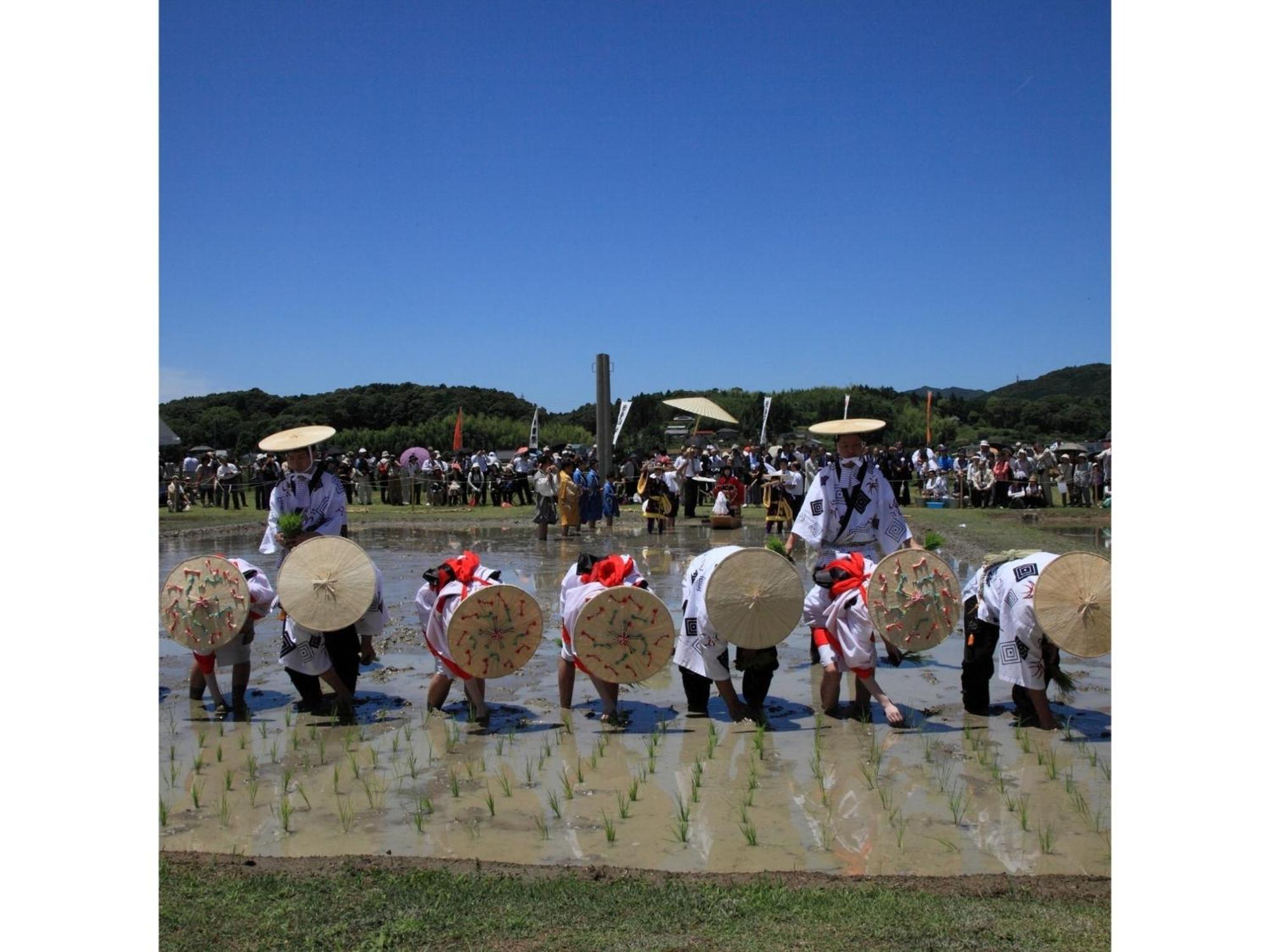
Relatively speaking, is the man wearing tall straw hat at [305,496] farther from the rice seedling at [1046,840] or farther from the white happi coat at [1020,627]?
the rice seedling at [1046,840]

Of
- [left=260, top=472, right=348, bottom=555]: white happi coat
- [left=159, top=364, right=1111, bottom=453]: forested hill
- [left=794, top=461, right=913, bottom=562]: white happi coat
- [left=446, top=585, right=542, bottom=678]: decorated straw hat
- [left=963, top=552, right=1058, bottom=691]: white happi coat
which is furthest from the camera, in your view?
[left=159, top=364, right=1111, bottom=453]: forested hill

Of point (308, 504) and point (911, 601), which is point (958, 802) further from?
point (308, 504)

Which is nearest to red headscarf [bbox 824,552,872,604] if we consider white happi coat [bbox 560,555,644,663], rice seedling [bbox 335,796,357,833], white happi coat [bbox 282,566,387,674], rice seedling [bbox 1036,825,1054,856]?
white happi coat [bbox 560,555,644,663]

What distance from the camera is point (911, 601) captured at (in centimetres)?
691

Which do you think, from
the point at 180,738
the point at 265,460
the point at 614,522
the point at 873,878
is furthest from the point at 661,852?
the point at 265,460

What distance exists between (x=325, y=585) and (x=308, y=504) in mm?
1190

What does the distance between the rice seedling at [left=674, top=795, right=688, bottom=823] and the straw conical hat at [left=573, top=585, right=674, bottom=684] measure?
1311 mm

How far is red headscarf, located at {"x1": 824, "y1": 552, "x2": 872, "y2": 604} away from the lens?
7.07 meters

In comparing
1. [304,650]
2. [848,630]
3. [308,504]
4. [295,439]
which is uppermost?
[295,439]

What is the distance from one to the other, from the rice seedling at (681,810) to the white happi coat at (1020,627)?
7.61 feet

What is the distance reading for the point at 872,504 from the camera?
7688mm

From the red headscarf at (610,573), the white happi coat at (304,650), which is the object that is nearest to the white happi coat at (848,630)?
the red headscarf at (610,573)

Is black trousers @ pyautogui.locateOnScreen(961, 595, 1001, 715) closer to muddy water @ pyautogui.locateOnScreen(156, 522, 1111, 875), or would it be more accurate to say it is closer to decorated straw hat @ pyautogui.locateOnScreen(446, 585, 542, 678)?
muddy water @ pyautogui.locateOnScreen(156, 522, 1111, 875)

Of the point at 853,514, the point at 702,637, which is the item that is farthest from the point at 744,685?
the point at 853,514
